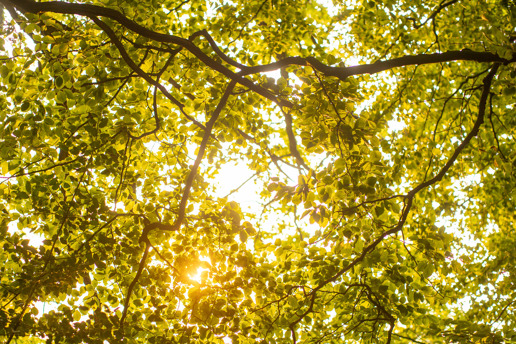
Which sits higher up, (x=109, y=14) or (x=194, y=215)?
(x=109, y=14)

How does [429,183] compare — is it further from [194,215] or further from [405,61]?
[194,215]

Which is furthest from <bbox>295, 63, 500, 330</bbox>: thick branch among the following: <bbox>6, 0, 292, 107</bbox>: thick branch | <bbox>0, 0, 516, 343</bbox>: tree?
<bbox>6, 0, 292, 107</bbox>: thick branch

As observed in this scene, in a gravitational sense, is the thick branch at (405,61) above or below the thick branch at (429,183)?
above

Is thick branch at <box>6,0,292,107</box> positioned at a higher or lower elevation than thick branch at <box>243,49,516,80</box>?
higher

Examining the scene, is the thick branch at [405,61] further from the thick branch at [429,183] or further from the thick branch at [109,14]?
the thick branch at [109,14]

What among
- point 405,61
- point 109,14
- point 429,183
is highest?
point 109,14

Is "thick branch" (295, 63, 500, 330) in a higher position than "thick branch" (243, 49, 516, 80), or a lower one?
lower

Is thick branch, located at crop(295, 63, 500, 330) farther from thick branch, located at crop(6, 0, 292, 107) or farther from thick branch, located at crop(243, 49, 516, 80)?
thick branch, located at crop(6, 0, 292, 107)

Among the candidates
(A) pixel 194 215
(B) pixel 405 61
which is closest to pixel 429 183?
(B) pixel 405 61

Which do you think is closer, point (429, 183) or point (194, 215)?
point (429, 183)

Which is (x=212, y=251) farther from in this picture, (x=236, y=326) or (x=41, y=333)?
(x=41, y=333)

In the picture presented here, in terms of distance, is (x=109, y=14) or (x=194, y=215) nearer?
(x=109, y=14)

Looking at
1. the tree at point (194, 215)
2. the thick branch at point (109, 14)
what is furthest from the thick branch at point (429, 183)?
the thick branch at point (109, 14)

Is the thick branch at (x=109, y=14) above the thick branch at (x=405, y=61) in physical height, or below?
above
